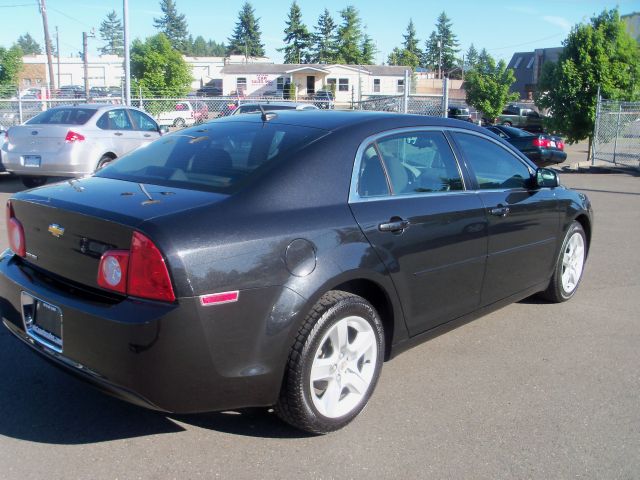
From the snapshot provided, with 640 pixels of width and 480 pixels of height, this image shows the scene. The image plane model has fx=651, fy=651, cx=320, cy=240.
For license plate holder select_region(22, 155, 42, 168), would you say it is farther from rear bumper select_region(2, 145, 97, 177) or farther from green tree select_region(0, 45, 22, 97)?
green tree select_region(0, 45, 22, 97)

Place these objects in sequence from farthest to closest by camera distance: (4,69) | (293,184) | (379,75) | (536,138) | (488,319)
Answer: (379,75) < (4,69) < (536,138) < (488,319) < (293,184)

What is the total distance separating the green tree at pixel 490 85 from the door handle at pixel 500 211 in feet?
97.9

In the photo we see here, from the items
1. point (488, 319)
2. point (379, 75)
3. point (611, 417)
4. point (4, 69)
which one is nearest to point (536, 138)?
point (488, 319)

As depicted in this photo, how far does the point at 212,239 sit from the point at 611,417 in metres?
2.53

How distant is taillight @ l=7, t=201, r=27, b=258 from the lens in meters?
3.62

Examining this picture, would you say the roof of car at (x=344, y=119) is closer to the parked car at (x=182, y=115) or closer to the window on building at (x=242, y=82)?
the parked car at (x=182, y=115)

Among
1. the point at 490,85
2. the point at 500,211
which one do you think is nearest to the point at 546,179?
the point at 500,211

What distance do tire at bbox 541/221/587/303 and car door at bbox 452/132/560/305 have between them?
0.82ft

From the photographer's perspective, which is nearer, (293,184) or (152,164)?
(293,184)

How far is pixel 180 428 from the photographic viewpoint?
3.53 meters

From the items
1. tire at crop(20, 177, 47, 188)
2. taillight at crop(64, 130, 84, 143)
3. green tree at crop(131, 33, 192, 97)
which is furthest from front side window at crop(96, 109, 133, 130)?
green tree at crop(131, 33, 192, 97)

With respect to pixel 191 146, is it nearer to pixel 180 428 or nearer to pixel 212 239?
→ pixel 212 239

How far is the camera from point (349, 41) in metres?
89.4

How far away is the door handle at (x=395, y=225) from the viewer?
11.9 ft
